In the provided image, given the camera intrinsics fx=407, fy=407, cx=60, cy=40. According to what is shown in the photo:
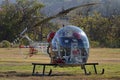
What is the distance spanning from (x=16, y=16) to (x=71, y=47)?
68.1 metres

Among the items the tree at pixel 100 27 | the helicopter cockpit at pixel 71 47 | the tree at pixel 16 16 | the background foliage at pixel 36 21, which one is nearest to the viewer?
the helicopter cockpit at pixel 71 47

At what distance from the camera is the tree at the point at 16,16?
84.1 metres

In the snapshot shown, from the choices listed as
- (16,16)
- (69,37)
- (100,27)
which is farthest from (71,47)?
(100,27)

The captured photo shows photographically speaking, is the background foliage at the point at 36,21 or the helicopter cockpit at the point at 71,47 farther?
the background foliage at the point at 36,21

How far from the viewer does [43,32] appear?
299 feet

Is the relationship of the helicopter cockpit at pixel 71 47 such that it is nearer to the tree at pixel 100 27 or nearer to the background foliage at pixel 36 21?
the background foliage at pixel 36 21

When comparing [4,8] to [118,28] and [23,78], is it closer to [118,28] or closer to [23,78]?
[118,28]

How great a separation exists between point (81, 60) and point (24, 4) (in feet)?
233

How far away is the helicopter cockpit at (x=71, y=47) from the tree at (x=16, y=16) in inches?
2525

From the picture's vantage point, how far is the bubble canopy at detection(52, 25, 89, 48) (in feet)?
59.7

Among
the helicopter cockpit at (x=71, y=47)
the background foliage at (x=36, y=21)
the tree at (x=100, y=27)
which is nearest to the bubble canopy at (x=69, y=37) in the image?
the helicopter cockpit at (x=71, y=47)

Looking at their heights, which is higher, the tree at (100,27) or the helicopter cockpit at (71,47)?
the tree at (100,27)

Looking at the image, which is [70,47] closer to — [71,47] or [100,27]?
[71,47]

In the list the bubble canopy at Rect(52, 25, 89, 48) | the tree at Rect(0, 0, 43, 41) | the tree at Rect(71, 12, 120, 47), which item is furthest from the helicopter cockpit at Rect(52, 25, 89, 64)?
the tree at Rect(71, 12, 120, 47)
